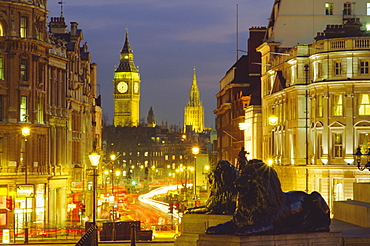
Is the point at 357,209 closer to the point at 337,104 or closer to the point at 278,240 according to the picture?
the point at 278,240

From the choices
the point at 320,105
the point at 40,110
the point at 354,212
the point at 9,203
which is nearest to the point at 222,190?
the point at 354,212

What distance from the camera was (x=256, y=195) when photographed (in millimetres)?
23906

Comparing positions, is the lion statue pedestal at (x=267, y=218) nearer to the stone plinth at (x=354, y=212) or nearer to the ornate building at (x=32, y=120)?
the stone plinth at (x=354, y=212)

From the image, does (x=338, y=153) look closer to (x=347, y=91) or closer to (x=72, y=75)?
(x=347, y=91)

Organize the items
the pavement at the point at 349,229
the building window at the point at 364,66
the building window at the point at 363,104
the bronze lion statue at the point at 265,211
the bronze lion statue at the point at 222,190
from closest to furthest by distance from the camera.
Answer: the bronze lion statue at the point at 265,211 < the pavement at the point at 349,229 < the bronze lion statue at the point at 222,190 < the building window at the point at 364,66 < the building window at the point at 363,104

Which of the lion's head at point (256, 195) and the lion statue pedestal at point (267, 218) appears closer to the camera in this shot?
the lion statue pedestal at point (267, 218)

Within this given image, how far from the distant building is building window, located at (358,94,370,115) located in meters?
23.3

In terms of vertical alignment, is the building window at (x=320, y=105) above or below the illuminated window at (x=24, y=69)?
below

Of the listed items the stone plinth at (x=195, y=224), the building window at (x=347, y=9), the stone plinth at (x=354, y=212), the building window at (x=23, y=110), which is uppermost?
the building window at (x=347, y=9)

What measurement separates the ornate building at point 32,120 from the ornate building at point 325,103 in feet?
52.6

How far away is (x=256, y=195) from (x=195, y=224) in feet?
19.4

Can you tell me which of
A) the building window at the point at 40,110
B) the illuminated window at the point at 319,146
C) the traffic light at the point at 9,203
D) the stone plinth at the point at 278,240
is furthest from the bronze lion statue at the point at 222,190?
the building window at the point at 40,110

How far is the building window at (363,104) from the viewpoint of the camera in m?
63.1

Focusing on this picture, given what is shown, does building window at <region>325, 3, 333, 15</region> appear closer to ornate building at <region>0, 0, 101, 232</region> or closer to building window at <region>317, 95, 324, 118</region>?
building window at <region>317, 95, 324, 118</region>
